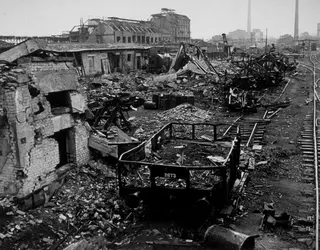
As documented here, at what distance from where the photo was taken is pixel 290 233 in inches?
291

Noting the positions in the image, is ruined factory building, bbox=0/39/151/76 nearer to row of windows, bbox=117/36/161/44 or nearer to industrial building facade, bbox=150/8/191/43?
row of windows, bbox=117/36/161/44

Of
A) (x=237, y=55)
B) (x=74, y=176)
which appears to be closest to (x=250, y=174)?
(x=74, y=176)

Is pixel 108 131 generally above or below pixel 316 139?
above

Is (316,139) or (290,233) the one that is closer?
(290,233)

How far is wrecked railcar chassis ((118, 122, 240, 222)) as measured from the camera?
725 cm

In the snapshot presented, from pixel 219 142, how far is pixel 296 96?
18.5 m

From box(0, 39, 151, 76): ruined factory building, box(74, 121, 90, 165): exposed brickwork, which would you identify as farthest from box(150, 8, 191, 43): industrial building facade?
box(74, 121, 90, 165): exposed brickwork

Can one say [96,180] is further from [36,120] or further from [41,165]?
[36,120]

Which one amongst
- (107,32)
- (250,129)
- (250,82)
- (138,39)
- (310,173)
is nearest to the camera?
(310,173)

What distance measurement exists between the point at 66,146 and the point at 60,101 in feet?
4.02

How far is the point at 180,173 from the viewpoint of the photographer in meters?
7.25

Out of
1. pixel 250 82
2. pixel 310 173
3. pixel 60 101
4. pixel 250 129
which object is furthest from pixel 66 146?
pixel 250 82

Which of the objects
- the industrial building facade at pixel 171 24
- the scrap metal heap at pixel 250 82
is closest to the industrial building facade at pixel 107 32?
the industrial building facade at pixel 171 24

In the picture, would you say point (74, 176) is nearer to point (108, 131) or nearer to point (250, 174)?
point (108, 131)
